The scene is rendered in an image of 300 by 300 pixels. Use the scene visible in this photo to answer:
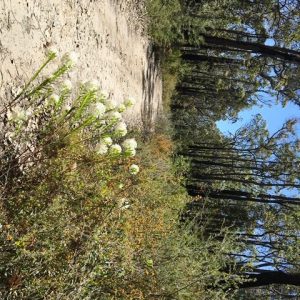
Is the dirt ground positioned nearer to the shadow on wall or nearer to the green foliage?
the shadow on wall

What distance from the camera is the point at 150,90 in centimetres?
1541

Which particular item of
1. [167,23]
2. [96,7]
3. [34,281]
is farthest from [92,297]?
[167,23]

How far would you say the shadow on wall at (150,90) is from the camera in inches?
563

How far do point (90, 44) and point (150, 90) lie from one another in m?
6.04

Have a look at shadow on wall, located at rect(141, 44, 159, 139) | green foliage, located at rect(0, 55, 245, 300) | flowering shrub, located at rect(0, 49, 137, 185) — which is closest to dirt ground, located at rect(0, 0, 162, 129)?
shadow on wall, located at rect(141, 44, 159, 139)

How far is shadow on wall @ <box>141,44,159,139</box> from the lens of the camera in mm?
14289

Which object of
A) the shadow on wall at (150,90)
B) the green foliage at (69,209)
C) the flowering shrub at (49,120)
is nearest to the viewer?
the green foliage at (69,209)

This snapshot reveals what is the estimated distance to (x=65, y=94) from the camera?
6.14 m

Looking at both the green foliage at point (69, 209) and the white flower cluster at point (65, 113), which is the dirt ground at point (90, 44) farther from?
the green foliage at point (69, 209)

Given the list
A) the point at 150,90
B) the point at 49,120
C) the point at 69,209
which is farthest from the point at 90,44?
the point at 150,90

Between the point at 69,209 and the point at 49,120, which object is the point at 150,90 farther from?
the point at 69,209

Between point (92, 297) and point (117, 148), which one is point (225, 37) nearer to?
point (117, 148)

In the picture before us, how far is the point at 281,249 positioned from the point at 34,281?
13238mm

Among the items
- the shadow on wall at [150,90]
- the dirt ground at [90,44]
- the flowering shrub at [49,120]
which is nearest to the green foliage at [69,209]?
the flowering shrub at [49,120]
